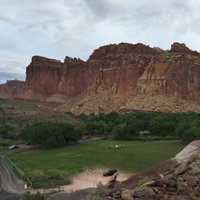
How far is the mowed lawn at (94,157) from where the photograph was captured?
5038 centimetres

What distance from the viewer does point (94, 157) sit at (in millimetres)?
56562

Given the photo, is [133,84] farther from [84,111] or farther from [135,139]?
[135,139]

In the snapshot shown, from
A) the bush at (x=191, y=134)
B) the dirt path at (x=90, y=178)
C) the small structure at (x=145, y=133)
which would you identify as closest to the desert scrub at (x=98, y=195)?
the dirt path at (x=90, y=178)

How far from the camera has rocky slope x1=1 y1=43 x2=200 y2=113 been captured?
141 metres

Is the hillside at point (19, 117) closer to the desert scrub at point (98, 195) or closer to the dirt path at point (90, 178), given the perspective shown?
the dirt path at point (90, 178)

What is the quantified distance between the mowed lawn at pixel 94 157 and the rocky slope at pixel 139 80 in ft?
227

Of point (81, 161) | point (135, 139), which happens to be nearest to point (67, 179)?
point (81, 161)

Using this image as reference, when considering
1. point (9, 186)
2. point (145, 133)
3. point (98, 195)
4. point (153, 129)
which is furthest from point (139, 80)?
point (98, 195)

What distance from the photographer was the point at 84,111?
5846 inches

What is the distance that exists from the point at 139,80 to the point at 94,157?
310ft

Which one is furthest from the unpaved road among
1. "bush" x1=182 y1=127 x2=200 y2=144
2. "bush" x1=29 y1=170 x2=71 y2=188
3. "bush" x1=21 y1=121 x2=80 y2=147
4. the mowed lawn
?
"bush" x1=182 y1=127 x2=200 y2=144

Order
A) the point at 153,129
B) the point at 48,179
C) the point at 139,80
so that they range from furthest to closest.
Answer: the point at 139,80, the point at 153,129, the point at 48,179

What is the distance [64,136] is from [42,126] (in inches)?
169

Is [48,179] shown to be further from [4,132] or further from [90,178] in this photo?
[4,132]
